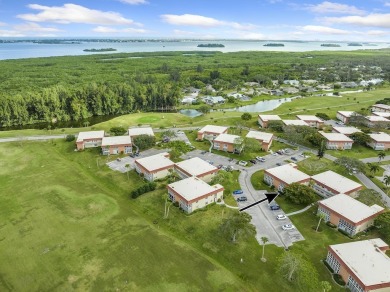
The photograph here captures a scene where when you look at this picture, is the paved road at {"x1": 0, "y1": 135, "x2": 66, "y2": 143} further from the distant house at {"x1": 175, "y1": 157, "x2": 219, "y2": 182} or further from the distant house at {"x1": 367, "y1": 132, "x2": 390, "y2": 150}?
the distant house at {"x1": 367, "y1": 132, "x2": 390, "y2": 150}

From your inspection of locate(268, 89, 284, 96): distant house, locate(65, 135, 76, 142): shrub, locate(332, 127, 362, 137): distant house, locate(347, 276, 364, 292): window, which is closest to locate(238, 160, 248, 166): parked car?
locate(347, 276, 364, 292): window

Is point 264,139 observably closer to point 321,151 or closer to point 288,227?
point 321,151

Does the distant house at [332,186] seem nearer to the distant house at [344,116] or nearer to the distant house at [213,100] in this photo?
the distant house at [344,116]

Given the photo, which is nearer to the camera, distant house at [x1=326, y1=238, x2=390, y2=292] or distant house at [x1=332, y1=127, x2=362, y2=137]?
distant house at [x1=326, y1=238, x2=390, y2=292]

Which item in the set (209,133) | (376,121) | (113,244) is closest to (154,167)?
(113,244)

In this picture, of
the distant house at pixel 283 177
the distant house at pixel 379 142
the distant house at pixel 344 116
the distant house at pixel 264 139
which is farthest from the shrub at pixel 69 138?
the distant house at pixel 344 116

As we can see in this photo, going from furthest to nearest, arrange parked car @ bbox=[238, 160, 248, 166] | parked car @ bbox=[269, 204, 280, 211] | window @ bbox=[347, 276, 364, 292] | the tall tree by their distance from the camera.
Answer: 1. the tall tree
2. parked car @ bbox=[238, 160, 248, 166]
3. parked car @ bbox=[269, 204, 280, 211]
4. window @ bbox=[347, 276, 364, 292]
